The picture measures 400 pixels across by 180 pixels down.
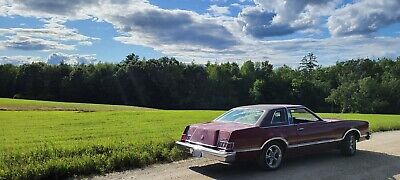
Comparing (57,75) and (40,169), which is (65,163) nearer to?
(40,169)

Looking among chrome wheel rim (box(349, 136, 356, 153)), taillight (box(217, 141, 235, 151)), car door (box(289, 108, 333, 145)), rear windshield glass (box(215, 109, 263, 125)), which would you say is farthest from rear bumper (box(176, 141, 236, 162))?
chrome wheel rim (box(349, 136, 356, 153))

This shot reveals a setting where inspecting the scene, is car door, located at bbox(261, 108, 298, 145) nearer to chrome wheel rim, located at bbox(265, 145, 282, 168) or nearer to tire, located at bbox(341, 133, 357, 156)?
chrome wheel rim, located at bbox(265, 145, 282, 168)

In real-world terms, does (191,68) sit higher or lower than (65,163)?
higher

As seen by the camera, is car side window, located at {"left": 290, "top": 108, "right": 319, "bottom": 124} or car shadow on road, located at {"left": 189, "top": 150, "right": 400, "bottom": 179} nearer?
car shadow on road, located at {"left": 189, "top": 150, "right": 400, "bottom": 179}

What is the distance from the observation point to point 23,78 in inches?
3120

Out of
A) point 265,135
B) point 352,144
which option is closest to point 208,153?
point 265,135

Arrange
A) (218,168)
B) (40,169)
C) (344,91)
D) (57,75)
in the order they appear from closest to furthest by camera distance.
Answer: (40,169), (218,168), (344,91), (57,75)

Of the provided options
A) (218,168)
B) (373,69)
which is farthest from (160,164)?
(373,69)

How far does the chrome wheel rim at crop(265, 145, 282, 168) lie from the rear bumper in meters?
1.17

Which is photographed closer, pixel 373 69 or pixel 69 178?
pixel 69 178

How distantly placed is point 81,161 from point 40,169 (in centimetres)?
91

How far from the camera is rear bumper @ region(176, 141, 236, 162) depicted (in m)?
7.94

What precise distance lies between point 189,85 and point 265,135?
7443 cm

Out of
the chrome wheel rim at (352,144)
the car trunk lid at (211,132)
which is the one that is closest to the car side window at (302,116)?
the chrome wheel rim at (352,144)
